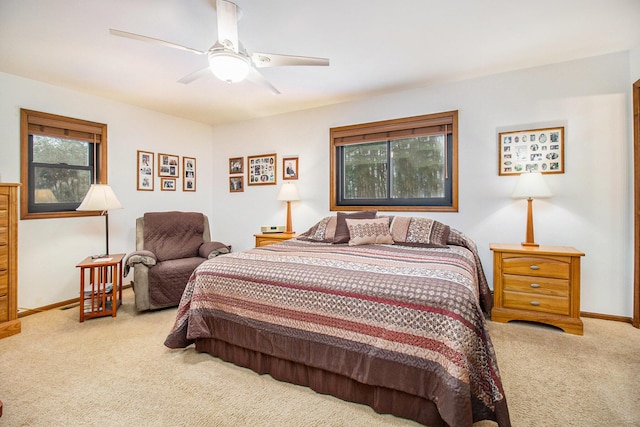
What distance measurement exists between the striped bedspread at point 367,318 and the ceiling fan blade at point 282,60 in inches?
53.5

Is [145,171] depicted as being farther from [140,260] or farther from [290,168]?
[290,168]

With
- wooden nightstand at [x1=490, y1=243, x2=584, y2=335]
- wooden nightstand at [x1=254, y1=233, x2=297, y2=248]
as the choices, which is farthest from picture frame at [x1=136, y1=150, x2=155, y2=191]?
wooden nightstand at [x1=490, y1=243, x2=584, y2=335]

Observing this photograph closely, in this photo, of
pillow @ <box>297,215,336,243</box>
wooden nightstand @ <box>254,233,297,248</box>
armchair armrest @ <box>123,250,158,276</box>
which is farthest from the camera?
wooden nightstand @ <box>254,233,297,248</box>

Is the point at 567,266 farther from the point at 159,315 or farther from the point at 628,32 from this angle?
the point at 159,315

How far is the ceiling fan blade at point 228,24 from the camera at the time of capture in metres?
1.77

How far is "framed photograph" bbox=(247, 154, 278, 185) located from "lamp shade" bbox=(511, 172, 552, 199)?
119 inches

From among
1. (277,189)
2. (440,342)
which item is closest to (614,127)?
(440,342)

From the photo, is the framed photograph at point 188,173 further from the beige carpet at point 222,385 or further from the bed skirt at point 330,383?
the bed skirt at point 330,383

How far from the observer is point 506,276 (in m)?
2.66

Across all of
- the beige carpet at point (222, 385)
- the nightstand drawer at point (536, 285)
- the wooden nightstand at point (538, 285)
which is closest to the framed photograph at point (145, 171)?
the beige carpet at point (222, 385)

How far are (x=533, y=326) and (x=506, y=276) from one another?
0.47 m

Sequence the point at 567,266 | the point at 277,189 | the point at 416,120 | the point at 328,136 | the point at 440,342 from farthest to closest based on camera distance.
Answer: the point at 277,189
the point at 328,136
the point at 416,120
the point at 567,266
the point at 440,342

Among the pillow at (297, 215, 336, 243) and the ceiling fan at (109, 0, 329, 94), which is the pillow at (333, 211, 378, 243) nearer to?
the pillow at (297, 215, 336, 243)

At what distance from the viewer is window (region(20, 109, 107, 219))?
3053 millimetres
